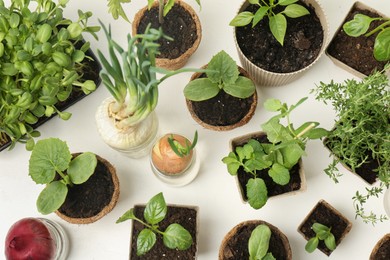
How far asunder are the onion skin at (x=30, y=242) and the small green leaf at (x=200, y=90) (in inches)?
17.3

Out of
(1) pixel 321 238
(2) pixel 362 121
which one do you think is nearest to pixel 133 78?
(2) pixel 362 121

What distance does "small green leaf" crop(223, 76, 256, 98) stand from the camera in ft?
3.74

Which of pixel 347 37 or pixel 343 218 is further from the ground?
pixel 347 37

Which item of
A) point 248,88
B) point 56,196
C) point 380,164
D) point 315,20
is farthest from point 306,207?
point 56,196

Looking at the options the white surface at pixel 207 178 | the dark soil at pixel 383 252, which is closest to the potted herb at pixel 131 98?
the white surface at pixel 207 178

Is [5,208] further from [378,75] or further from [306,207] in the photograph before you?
[378,75]

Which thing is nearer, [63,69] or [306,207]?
[63,69]

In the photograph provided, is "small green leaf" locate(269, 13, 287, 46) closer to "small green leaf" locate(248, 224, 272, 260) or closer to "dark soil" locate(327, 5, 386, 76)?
"dark soil" locate(327, 5, 386, 76)

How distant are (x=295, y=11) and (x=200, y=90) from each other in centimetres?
27

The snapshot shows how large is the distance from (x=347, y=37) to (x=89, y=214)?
75cm

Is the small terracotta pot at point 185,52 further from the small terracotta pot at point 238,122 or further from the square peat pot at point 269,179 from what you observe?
the square peat pot at point 269,179

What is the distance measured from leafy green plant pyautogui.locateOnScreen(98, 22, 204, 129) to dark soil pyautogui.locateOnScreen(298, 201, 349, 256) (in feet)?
1.51

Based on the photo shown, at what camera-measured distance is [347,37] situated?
4.19 ft

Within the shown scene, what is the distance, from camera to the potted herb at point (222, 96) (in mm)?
1137
